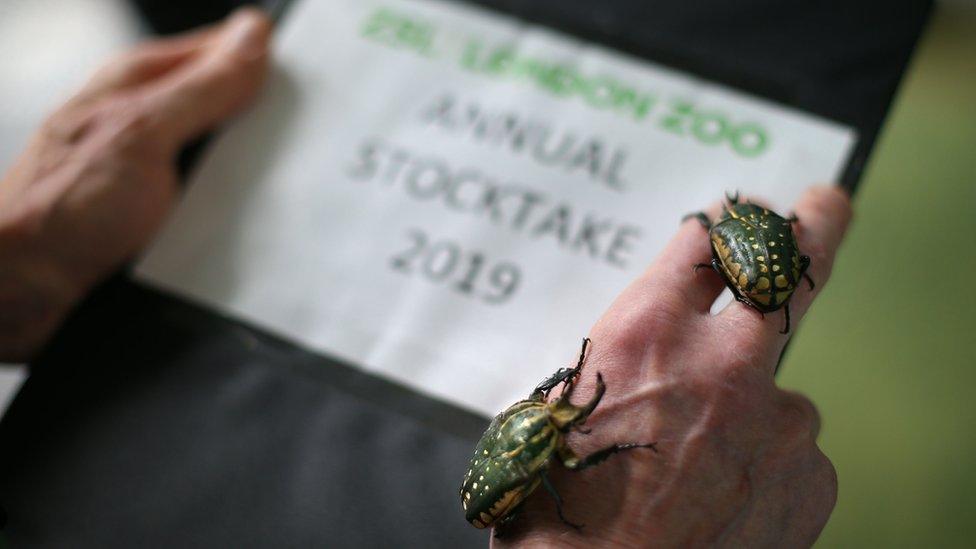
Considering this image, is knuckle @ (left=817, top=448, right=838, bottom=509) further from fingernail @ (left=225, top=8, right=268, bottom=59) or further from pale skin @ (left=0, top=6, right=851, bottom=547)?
fingernail @ (left=225, top=8, right=268, bottom=59)

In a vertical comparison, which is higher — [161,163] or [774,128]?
[774,128]

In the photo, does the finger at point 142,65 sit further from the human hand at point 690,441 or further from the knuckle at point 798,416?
the knuckle at point 798,416

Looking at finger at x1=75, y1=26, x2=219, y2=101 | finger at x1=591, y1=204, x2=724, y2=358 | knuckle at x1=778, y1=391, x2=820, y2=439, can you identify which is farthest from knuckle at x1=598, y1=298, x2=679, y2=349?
finger at x1=75, y1=26, x2=219, y2=101

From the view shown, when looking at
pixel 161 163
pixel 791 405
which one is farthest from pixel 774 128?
pixel 161 163

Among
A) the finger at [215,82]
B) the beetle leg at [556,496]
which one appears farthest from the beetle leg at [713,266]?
the finger at [215,82]

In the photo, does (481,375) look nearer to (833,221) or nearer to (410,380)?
(410,380)
